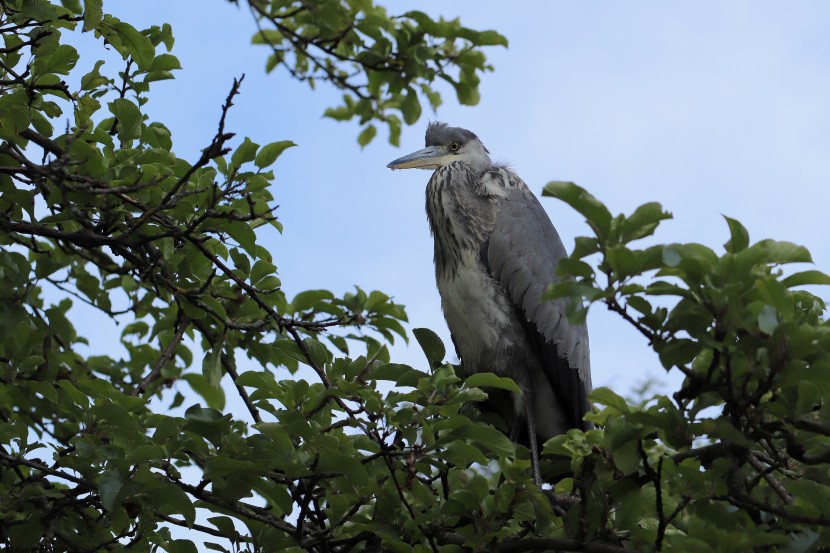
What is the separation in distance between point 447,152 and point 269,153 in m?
2.83

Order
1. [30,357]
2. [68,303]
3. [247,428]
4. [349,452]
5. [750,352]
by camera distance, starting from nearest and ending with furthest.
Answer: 1. [750,352]
2. [349,452]
3. [247,428]
4. [30,357]
5. [68,303]

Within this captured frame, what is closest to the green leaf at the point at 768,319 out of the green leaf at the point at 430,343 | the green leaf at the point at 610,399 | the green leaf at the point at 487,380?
the green leaf at the point at 610,399

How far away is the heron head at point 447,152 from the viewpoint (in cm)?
624

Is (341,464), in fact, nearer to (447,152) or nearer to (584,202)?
(584,202)

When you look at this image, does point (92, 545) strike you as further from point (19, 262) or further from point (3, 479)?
point (19, 262)

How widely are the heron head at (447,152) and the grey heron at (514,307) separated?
22.0 inches

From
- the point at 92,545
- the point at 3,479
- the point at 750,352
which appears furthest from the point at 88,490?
the point at 750,352

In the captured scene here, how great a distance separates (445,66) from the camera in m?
3.50

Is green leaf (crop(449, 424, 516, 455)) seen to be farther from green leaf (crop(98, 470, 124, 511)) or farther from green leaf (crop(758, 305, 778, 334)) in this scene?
green leaf (crop(98, 470, 124, 511))

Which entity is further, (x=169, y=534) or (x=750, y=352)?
(x=169, y=534)

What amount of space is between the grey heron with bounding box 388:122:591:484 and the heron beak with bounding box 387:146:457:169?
56cm

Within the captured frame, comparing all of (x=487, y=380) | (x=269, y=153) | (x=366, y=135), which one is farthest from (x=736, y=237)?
(x=366, y=135)

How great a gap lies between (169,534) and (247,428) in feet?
1.86

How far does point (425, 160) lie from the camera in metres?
6.25
